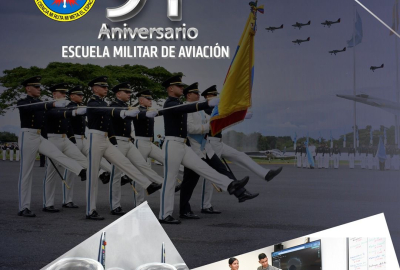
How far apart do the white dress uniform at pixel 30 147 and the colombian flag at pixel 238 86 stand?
4.39 feet

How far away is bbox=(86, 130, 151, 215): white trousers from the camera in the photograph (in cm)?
491

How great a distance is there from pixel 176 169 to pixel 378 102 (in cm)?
198

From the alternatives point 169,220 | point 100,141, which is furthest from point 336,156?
Answer: point 100,141

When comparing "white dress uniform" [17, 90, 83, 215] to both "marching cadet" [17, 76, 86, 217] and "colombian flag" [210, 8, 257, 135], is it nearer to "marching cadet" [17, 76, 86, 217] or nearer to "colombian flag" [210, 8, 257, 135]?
"marching cadet" [17, 76, 86, 217]

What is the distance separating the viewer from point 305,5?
510 centimetres

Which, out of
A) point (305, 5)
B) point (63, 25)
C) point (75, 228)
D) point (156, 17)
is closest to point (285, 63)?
point (305, 5)

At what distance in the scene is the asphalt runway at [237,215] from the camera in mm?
4785

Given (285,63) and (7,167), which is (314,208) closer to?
(285,63)

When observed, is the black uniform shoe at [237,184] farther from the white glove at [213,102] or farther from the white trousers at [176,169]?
the white glove at [213,102]

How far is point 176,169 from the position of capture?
4.94 metres

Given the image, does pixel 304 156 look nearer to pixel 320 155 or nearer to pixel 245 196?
pixel 320 155

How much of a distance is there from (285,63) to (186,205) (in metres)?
1.57

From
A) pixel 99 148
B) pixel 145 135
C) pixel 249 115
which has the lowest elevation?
pixel 99 148

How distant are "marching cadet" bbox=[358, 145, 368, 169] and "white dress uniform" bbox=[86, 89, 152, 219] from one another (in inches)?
76.5
